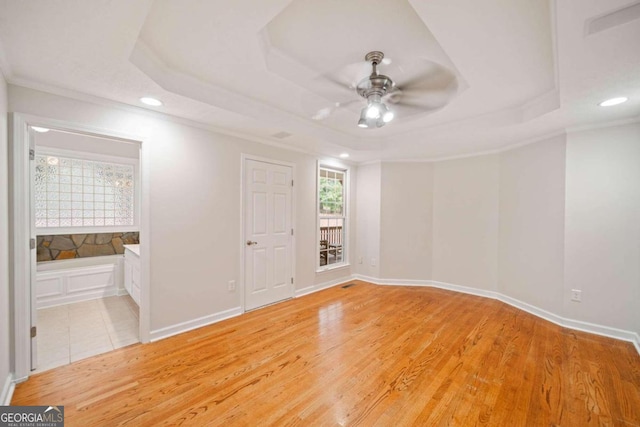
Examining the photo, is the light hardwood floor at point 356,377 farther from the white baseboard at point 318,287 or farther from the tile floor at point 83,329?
the white baseboard at point 318,287

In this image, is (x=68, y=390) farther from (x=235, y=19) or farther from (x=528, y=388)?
(x=528, y=388)

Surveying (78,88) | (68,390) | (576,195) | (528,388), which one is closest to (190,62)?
(78,88)

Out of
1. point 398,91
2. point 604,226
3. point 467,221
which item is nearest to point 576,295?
point 604,226

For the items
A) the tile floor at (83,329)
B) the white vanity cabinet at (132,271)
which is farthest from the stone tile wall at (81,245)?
the tile floor at (83,329)

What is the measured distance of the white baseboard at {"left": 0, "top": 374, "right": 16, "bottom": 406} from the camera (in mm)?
1856

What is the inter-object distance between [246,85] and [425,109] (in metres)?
2.08

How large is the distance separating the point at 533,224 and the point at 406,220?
1.82m

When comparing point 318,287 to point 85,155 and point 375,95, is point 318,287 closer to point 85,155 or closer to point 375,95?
point 375,95

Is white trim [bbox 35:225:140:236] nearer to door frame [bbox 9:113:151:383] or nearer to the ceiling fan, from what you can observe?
door frame [bbox 9:113:151:383]

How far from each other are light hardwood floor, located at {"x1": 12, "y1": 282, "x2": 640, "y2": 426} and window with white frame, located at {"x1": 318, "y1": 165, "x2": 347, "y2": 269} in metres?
1.81

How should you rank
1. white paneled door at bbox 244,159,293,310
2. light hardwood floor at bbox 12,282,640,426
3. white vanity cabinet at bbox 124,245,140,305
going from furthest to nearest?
white paneled door at bbox 244,159,293,310, white vanity cabinet at bbox 124,245,140,305, light hardwood floor at bbox 12,282,640,426

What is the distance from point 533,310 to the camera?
3.60 metres

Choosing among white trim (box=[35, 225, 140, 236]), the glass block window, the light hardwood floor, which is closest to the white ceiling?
the light hardwood floor

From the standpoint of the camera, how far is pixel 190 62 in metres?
2.21
